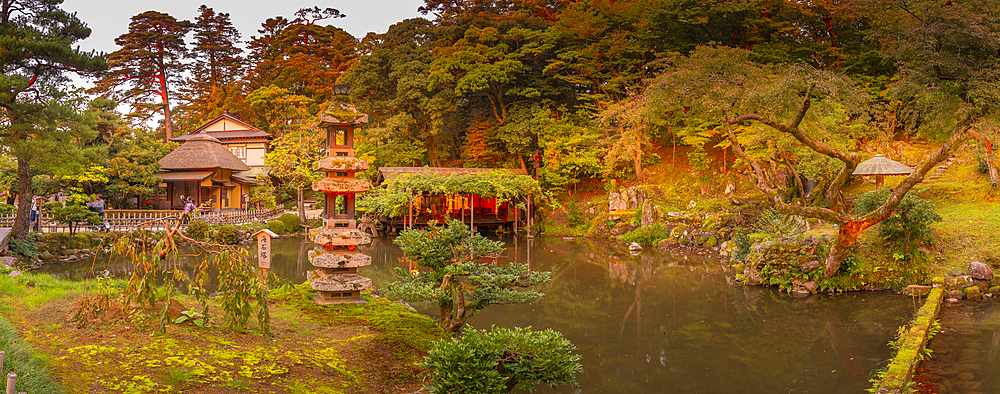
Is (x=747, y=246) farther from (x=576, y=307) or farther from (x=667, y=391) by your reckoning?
(x=667, y=391)

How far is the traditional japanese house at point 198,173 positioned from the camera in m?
26.5

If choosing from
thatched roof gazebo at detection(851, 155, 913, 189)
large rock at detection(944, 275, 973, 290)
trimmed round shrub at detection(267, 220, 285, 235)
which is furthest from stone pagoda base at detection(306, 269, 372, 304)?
trimmed round shrub at detection(267, 220, 285, 235)

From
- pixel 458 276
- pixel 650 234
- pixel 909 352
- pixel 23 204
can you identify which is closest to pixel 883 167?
pixel 650 234

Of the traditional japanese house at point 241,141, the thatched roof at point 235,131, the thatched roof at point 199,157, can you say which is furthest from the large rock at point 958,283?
the traditional japanese house at point 241,141

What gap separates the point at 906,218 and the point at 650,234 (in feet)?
32.8

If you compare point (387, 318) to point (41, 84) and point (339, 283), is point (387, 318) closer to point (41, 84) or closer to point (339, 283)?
point (339, 283)

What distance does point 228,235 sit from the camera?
62.4 feet

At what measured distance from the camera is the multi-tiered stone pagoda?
823 centimetres

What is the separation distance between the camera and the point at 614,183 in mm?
24703

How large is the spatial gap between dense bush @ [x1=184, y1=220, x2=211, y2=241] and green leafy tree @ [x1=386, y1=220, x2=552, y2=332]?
14459 millimetres

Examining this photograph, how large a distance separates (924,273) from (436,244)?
9661 mm

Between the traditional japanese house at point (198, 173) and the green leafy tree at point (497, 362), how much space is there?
25205 millimetres

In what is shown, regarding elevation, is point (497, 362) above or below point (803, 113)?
below

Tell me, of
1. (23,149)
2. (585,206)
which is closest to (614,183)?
(585,206)
